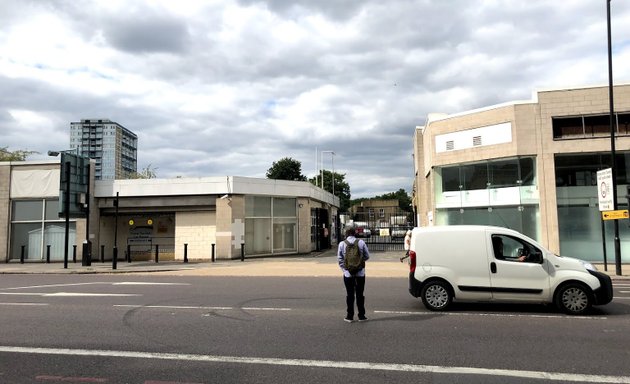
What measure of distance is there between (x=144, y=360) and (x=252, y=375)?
65.6 inches

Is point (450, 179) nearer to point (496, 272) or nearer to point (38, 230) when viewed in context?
point (496, 272)

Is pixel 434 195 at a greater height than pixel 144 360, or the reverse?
pixel 434 195

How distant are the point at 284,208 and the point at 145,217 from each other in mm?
8539

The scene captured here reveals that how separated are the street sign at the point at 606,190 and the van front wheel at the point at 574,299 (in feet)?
33.9

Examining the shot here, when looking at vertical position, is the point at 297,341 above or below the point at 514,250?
below

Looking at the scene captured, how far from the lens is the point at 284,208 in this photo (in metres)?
30.4

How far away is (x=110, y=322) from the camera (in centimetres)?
897

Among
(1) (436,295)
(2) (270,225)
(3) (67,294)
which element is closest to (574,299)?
(1) (436,295)

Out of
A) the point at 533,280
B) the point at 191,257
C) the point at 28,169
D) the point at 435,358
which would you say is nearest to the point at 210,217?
the point at 191,257

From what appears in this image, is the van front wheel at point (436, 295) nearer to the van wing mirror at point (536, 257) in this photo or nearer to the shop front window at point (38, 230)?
the van wing mirror at point (536, 257)

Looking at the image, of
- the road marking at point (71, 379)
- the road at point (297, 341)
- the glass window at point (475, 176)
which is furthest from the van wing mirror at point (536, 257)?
the glass window at point (475, 176)

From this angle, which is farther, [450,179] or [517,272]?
[450,179]

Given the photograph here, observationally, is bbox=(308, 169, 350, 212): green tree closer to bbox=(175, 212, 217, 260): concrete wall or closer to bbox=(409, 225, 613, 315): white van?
bbox=(175, 212, 217, 260): concrete wall

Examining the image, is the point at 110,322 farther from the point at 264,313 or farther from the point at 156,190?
the point at 156,190
